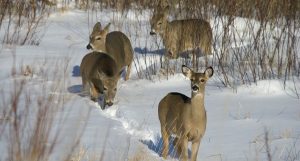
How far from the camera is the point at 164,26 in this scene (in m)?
12.9

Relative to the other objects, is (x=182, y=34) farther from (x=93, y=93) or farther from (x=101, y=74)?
(x=93, y=93)

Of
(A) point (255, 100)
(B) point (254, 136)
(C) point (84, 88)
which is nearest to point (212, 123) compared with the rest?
Result: (B) point (254, 136)

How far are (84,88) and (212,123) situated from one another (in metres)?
2.50

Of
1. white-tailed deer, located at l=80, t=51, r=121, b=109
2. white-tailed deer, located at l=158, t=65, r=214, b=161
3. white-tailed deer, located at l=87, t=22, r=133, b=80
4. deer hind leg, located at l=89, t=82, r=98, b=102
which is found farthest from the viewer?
white-tailed deer, located at l=87, t=22, r=133, b=80

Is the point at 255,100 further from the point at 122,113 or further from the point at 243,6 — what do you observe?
the point at 243,6

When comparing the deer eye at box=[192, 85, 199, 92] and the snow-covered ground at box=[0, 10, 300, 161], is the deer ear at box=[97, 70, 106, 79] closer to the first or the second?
the snow-covered ground at box=[0, 10, 300, 161]

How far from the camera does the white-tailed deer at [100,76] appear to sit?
8961 millimetres

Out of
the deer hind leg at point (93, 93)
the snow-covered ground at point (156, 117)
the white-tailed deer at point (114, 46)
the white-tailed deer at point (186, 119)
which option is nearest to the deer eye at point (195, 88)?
the white-tailed deer at point (186, 119)

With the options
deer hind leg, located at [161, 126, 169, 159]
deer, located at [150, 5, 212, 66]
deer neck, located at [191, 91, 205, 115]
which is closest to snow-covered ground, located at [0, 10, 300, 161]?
deer hind leg, located at [161, 126, 169, 159]

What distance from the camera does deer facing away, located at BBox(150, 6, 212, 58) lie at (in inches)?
429

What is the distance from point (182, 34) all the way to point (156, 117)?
11.5 feet

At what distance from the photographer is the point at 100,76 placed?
30.1ft

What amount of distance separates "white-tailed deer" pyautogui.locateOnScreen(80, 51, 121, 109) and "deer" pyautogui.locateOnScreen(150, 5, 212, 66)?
1391mm

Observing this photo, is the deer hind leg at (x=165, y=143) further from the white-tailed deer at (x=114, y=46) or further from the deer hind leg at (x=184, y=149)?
the white-tailed deer at (x=114, y=46)
